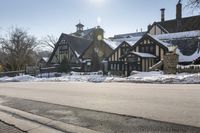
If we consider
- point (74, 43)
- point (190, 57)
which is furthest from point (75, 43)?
point (190, 57)

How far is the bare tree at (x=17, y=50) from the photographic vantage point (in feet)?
181

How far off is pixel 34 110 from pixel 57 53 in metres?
45.1

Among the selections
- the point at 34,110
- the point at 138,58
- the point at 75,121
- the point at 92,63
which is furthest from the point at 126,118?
the point at 92,63

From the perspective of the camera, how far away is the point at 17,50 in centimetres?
5647

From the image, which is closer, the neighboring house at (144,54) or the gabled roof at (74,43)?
the neighboring house at (144,54)

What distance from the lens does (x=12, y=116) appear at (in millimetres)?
8867

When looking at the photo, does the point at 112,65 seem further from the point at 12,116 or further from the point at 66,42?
the point at 12,116

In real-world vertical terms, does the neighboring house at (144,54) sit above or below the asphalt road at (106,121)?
above

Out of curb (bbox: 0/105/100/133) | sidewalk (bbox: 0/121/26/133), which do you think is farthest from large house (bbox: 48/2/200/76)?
sidewalk (bbox: 0/121/26/133)

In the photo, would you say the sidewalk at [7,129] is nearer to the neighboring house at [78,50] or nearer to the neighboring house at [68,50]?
the neighboring house at [78,50]

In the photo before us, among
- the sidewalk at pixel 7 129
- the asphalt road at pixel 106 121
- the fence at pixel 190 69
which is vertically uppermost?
the fence at pixel 190 69

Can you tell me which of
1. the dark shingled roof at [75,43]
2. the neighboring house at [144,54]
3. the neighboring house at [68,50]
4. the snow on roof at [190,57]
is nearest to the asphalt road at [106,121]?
the neighboring house at [144,54]

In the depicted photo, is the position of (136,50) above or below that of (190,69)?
above

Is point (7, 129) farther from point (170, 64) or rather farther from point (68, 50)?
point (68, 50)
